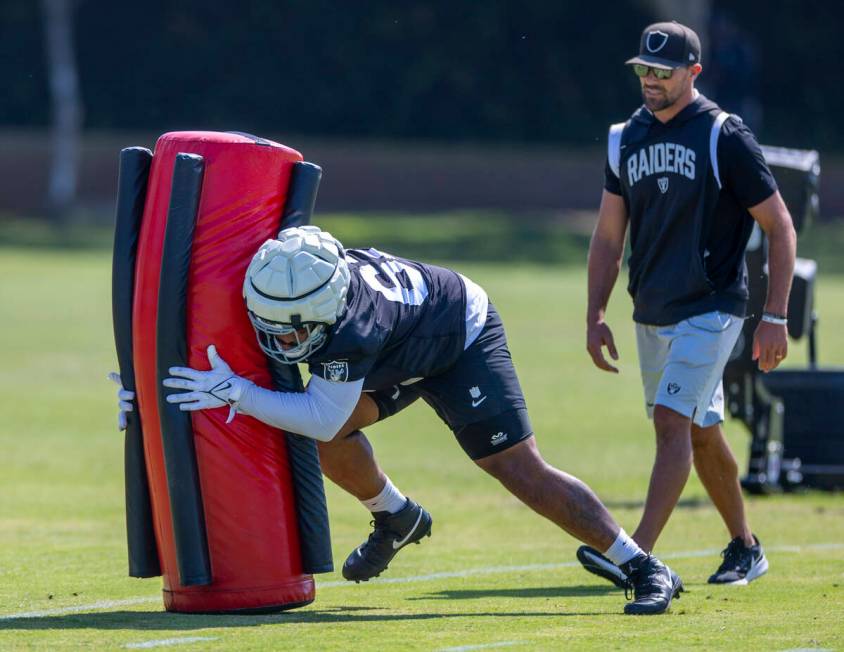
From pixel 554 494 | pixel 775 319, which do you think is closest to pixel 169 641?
pixel 554 494

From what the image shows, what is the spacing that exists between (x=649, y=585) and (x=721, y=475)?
4.21ft

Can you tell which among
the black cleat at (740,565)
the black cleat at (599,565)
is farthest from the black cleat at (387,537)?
the black cleat at (740,565)

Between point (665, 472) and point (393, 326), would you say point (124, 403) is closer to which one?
point (393, 326)

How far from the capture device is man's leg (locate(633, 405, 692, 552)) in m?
6.82

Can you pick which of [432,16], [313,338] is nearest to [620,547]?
[313,338]

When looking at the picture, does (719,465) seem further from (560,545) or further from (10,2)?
(10,2)

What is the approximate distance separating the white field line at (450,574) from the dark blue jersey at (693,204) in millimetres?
1307

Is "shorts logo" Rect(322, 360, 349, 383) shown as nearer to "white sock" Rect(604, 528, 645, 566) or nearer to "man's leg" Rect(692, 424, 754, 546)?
"white sock" Rect(604, 528, 645, 566)

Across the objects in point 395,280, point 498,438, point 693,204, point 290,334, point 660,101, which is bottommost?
point 498,438

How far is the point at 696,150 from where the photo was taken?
695cm

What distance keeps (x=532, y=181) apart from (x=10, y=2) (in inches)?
513

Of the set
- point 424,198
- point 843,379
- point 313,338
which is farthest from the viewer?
point 424,198

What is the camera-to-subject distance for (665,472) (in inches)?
271

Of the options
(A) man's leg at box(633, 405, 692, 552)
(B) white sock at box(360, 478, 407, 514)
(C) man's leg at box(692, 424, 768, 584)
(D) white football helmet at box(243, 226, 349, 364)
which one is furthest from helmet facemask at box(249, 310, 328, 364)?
(C) man's leg at box(692, 424, 768, 584)
